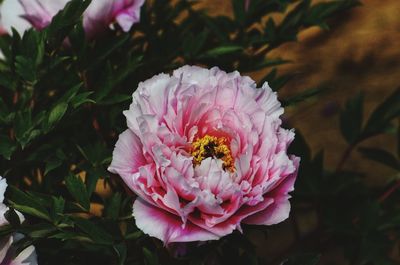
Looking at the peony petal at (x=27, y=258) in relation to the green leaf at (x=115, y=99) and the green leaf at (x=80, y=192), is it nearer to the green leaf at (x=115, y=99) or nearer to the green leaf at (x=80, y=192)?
the green leaf at (x=80, y=192)

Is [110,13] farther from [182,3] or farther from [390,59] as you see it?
[390,59]

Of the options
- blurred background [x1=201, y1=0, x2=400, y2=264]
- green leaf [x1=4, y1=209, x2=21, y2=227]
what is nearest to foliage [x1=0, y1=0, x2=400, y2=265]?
green leaf [x1=4, y1=209, x2=21, y2=227]

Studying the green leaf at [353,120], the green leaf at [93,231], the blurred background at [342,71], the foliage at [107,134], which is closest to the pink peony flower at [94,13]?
the foliage at [107,134]

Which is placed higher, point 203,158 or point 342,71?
point 203,158

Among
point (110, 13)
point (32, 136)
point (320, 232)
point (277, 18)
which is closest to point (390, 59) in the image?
point (277, 18)

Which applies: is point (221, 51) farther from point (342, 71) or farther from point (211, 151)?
point (342, 71)

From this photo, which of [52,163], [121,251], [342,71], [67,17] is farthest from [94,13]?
[342,71]

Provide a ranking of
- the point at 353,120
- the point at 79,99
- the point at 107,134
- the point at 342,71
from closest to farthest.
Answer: the point at 79,99 < the point at 107,134 < the point at 353,120 < the point at 342,71
